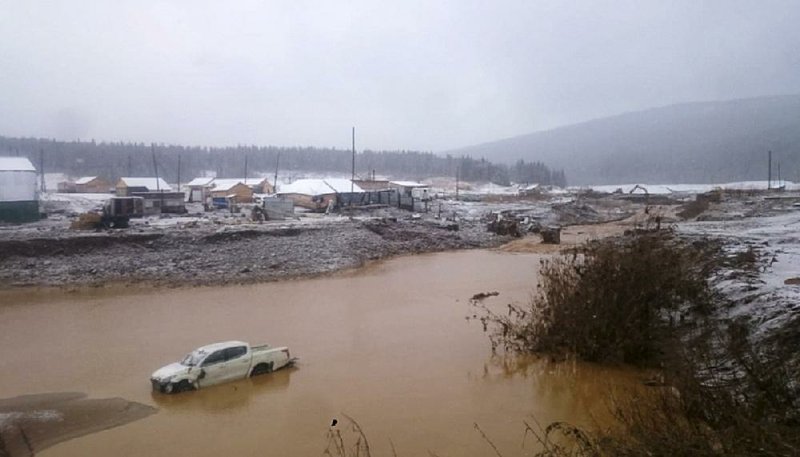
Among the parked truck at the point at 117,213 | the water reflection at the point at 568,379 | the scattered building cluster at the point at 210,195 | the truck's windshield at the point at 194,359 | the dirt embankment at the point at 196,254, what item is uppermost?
the scattered building cluster at the point at 210,195

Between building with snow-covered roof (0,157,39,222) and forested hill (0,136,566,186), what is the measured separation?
43.2m

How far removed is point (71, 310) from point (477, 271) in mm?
14935

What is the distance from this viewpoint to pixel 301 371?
1127 cm

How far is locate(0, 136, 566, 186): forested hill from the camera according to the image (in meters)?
85.7

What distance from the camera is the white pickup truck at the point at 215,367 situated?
32.9ft

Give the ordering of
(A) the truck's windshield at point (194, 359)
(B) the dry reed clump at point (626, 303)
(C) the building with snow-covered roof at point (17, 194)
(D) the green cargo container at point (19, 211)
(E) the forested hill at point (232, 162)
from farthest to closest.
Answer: (E) the forested hill at point (232, 162), (C) the building with snow-covered roof at point (17, 194), (D) the green cargo container at point (19, 211), (B) the dry reed clump at point (626, 303), (A) the truck's windshield at point (194, 359)

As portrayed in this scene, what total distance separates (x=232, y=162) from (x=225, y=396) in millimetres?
100365

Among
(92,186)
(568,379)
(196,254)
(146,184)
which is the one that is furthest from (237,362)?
(92,186)

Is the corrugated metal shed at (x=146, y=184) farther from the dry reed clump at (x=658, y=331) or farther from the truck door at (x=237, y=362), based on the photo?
the dry reed clump at (x=658, y=331)

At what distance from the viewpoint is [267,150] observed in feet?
400

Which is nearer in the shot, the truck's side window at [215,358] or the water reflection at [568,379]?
the water reflection at [568,379]

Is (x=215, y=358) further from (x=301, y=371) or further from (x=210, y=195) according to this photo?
(x=210, y=195)

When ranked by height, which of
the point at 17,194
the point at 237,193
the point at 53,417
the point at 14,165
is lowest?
the point at 53,417

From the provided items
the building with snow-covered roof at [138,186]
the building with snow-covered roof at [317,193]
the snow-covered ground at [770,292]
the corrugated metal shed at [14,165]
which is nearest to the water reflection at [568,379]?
the snow-covered ground at [770,292]
